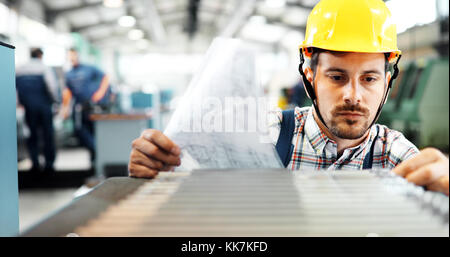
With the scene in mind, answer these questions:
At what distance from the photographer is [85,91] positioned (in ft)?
13.5

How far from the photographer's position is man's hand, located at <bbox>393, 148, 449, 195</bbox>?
1.46ft

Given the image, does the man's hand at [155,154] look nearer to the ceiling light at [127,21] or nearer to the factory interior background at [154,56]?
the factory interior background at [154,56]

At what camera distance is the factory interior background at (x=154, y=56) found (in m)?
3.50

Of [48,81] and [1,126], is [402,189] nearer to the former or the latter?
[1,126]

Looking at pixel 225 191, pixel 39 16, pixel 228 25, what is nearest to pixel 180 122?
pixel 225 191

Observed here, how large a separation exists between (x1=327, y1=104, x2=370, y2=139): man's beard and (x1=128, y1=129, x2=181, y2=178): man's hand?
0.41 m

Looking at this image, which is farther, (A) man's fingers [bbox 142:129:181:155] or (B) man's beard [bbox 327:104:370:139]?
(B) man's beard [bbox 327:104:370:139]

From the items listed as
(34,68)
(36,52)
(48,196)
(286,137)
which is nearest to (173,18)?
(36,52)

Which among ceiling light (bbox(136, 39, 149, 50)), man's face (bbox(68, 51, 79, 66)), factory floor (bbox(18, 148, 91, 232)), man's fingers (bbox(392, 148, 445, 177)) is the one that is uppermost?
ceiling light (bbox(136, 39, 149, 50))

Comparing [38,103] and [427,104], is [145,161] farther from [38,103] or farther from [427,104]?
[427,104]

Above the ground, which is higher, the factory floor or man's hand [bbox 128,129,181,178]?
man's hand [bbox 128,129,181,178]

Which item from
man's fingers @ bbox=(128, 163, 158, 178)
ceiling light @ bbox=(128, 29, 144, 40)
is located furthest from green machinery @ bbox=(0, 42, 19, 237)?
ceiling light @ bbox=(128, 29, 144, 40)

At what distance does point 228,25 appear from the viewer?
1169 cm

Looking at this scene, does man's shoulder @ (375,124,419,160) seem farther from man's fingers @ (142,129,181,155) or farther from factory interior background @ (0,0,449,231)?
man's fingers @ (142,129,181,155)
